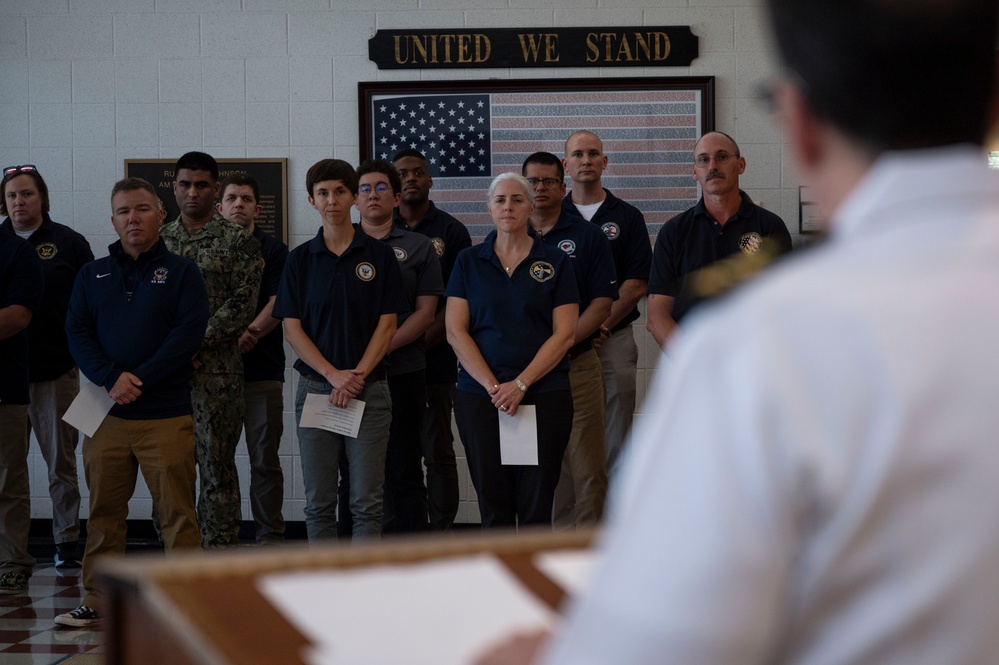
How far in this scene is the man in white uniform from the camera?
0.54 m

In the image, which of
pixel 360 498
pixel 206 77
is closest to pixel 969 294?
pixel 360 498

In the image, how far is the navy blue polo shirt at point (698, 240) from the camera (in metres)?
4.76

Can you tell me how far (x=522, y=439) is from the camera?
4.23 metres

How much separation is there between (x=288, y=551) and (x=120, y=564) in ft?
0.46

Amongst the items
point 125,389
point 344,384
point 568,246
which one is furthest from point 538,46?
point 125,389

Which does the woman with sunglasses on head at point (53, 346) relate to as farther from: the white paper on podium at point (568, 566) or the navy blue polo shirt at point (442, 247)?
the white paper on podium at point (568, 566)

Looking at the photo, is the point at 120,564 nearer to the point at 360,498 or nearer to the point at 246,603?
the point at 246,603

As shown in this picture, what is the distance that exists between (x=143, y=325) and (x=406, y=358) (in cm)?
126

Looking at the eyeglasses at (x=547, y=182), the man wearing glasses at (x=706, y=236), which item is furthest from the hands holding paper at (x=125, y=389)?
the man wearing glasses at (x=706, y=236)

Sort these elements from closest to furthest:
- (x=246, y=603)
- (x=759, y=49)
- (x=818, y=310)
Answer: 1. (x=818, y=310)
2. (x=246, y=603)
3. (x=759, y=49)

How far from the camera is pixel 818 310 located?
552 mm

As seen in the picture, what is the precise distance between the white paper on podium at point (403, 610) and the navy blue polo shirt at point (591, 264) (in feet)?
12.3

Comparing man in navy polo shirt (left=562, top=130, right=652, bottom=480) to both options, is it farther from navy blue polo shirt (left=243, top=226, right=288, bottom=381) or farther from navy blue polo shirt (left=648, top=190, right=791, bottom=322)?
navy blue polo shirt (left=243, top=226, right=288, bottom=381)

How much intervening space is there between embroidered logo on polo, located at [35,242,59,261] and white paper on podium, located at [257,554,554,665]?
16.3ft
